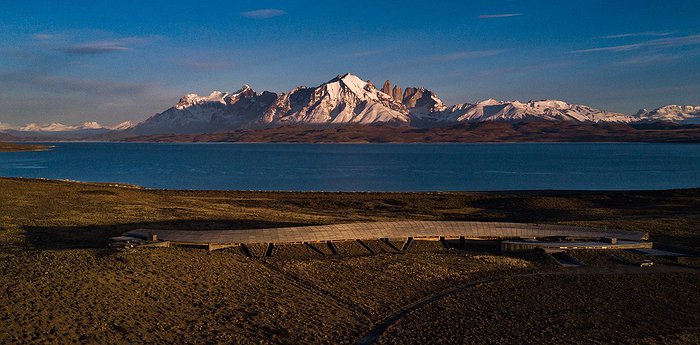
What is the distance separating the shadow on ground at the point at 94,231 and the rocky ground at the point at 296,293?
15cm

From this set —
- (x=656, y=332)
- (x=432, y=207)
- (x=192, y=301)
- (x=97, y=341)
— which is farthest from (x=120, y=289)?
(x=432, y=207)

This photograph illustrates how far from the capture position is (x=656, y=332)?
23.0m

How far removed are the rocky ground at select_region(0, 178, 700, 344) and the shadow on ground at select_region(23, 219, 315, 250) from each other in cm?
15

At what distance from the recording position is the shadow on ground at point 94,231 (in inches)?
1383

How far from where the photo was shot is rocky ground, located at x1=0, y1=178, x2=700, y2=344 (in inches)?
837

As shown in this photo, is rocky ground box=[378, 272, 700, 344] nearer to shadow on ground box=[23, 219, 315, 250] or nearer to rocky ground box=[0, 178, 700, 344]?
rocky ground box=[0, 178, 700, 344]

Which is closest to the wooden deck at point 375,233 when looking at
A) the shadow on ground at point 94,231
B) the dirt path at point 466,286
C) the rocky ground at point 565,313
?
the shadow on ground at point 94,231

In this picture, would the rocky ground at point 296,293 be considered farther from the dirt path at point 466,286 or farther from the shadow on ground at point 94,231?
the dirt path at point 466,286

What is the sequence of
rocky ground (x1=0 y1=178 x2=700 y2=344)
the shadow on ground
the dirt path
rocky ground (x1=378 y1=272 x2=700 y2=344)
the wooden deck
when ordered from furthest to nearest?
the wooden deck
the shadow on ground
the dirt path
rocky ground (x1=378 y1=272 x2=700 y2=344)
rocky ground (x1=0 y1=178 x2=700 y2=344)

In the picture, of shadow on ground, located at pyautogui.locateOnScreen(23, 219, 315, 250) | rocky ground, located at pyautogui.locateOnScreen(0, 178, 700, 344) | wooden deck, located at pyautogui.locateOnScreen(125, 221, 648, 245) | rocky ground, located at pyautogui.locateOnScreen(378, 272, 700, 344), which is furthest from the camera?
wooden deck, located at pyautogui.locateOnScreen(125, 221, 648, 245)

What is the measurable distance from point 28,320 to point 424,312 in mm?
15949

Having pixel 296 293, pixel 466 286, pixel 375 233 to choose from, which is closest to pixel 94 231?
pixel 375 233

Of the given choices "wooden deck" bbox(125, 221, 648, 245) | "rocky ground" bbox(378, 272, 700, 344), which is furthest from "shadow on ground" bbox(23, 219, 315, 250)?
"rocky ground" bbox(378, 272, 700, 344)

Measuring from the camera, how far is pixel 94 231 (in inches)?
1574
